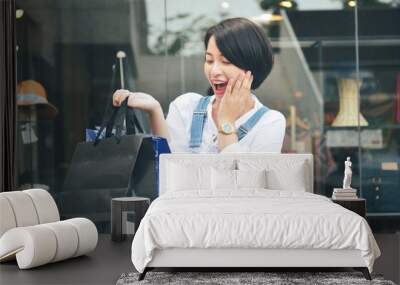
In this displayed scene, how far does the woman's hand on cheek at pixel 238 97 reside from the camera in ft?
26.3

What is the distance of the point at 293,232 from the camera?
514cm

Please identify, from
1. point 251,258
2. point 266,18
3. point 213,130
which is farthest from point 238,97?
point 251,258

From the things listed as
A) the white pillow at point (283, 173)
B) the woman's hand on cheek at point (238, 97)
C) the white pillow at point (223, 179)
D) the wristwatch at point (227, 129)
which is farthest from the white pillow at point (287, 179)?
the woman's hand on cheek at point (238, 97)

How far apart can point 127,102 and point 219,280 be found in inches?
137

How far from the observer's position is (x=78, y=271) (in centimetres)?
562

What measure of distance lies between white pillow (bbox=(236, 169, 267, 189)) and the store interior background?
1055mm

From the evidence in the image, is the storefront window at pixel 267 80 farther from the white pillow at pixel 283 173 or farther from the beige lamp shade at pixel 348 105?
the white pillow at pixel 283 173

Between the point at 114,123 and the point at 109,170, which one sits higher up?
the point at 114,123

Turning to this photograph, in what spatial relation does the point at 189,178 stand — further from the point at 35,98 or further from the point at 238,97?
the point at 35,98

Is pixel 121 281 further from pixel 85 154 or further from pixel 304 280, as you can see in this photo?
pixel 85 154

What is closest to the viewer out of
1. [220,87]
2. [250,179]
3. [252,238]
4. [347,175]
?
[252,238]

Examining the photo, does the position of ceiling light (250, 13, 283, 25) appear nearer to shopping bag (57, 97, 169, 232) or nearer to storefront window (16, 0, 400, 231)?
storefront window (16, 0, 400, 231)

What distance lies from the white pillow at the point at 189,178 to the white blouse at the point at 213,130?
757 millimetres

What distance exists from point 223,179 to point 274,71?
1709 mm
